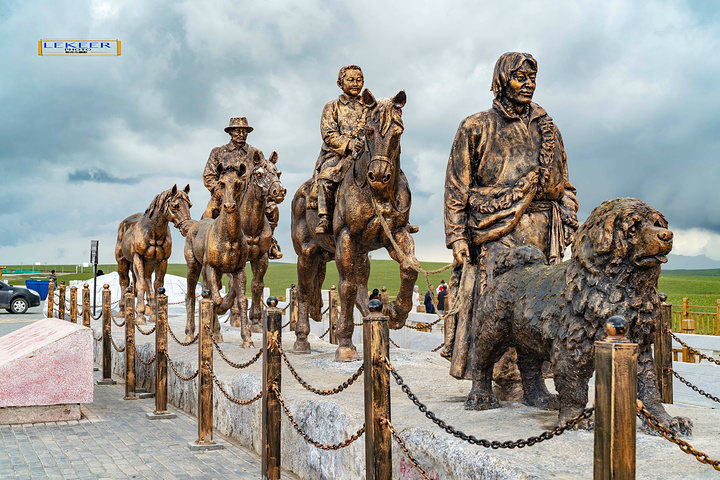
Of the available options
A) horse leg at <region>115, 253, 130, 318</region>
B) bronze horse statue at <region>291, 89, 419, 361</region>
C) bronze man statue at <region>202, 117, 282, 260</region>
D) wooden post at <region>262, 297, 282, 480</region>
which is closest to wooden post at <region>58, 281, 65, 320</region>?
horse leg at <region>115, 253, 130, 318</region>

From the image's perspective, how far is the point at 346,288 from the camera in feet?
28.0

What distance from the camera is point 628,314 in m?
4.28

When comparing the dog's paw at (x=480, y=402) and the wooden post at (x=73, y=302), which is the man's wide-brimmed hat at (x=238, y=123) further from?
the dog's paw at (x=480, y=402)

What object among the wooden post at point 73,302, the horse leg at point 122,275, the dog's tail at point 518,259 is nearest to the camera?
the dog's tail at point 518,259

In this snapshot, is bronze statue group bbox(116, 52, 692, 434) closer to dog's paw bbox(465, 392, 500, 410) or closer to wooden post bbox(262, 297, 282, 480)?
dog's paw bbox(465, 392, 500, 410)

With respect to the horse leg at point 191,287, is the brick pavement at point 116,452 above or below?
below

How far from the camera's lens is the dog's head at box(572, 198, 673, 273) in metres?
4.06

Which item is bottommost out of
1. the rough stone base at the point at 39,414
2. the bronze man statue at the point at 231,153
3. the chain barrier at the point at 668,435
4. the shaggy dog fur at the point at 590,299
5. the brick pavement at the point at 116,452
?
the brick pavement at the point at 116,452

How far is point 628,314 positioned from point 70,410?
6.85 m

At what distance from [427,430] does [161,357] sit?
200 inches

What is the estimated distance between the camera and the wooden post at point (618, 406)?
2.92 meters

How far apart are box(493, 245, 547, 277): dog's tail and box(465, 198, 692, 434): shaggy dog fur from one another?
0.06 metres

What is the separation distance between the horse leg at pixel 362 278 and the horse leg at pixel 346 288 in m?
0.11

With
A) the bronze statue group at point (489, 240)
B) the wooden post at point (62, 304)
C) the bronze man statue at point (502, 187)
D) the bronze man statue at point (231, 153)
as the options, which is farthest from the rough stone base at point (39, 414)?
the wooden post at point (62, 304)
